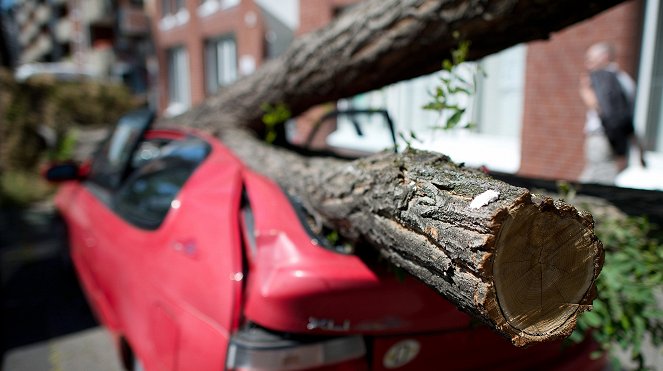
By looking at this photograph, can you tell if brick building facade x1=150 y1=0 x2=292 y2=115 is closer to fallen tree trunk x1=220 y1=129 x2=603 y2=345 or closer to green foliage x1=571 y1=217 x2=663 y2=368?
green foliage x1=571 y1=217 x2=663 y2=368

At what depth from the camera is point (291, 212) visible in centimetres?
213

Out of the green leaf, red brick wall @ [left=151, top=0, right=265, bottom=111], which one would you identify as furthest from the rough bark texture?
red brick wall @ [left=151, top=0, right=265, bottom=111]

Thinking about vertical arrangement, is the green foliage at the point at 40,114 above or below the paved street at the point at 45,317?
above

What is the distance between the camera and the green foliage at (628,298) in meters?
2.10

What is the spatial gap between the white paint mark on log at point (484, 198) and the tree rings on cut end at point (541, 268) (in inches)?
2.4

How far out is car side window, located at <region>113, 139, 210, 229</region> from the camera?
8.29 feet

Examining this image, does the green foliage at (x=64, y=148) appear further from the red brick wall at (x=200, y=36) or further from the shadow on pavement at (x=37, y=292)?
the shadow on pavement at (x=37, y=292)

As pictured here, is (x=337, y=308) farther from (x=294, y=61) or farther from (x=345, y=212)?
(x=294, y=61)

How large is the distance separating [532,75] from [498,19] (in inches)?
166

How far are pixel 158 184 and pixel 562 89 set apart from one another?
4.70 m


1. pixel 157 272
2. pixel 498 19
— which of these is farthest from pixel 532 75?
pixel 157 272

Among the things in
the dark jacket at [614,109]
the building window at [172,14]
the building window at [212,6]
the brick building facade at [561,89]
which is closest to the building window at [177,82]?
the building window at [172,14]

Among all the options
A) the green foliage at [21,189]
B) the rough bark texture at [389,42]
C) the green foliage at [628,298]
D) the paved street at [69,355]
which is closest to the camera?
the green foliage at [628,298]

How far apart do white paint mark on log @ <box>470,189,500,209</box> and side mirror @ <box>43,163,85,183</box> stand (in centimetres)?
322
